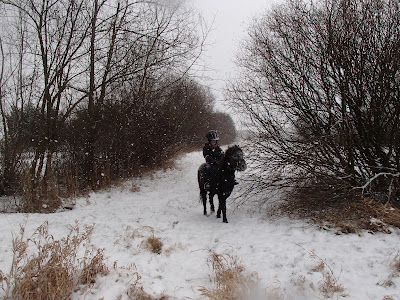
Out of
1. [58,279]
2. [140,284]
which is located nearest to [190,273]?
[140,284]

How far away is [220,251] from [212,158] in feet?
7.10

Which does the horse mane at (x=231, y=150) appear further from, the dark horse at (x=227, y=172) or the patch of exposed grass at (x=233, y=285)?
the patch of exposed grass at (x=233, y=285)

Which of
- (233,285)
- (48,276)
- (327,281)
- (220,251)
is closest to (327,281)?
(327,281)

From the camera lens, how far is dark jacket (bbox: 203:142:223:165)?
17.7 feet

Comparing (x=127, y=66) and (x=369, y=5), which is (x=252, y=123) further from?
(x=127, y=66)

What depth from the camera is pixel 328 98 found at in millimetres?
5016

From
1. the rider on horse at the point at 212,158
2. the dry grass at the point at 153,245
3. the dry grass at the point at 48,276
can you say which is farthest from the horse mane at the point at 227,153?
the dry grass at the point at 48,276

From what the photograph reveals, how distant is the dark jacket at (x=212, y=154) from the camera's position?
5406mm

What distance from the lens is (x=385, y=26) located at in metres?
4.54

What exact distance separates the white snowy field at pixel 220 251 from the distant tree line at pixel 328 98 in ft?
4.26

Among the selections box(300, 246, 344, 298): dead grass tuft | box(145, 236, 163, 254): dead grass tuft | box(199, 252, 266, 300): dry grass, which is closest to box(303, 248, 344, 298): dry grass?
box(300, 246, 344, 298): dead grass tuft

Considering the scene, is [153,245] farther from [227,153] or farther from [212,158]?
[212,158]

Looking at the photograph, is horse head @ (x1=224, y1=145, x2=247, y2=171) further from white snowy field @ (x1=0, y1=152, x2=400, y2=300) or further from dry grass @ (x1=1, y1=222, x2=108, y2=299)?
dry grass @ (x1=1, y1=222, x2=108, y2=299)

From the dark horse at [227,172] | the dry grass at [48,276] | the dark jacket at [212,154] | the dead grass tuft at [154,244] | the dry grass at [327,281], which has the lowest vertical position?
the dry grass at [327,281]
